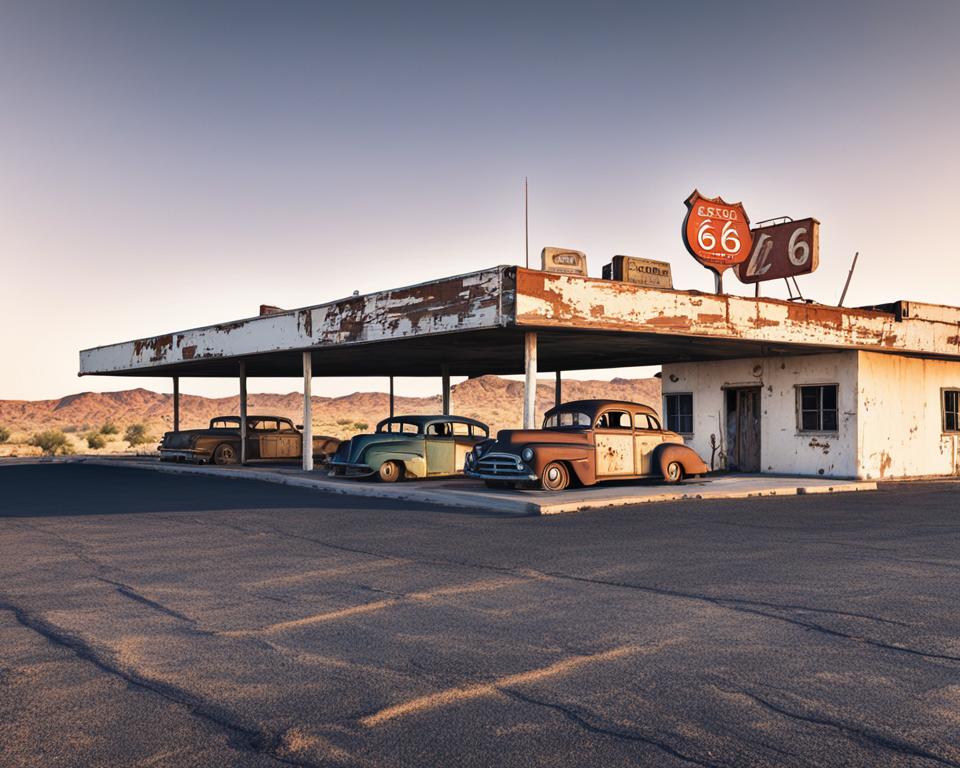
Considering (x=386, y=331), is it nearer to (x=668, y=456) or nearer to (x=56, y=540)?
(x=668, y=456)

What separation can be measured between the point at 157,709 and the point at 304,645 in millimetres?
1363

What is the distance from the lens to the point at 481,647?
5758 millimetres

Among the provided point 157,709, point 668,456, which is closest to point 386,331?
point 668,456

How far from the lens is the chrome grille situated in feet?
51.3

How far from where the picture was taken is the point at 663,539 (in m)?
10.6

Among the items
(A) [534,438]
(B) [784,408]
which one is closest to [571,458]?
(A) [534,438]

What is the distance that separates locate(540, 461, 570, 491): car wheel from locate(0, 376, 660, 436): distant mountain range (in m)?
91.6

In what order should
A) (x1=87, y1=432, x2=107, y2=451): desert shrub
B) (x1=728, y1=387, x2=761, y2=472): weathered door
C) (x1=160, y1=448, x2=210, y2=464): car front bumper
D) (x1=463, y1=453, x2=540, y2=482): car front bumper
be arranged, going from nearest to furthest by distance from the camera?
(x1=463, y1=453, x2=540, y2=482): car front bumper → (x1=728, y1=387, x2=761, y2=472): weathered door → (x1=160, y1=448, x2=210, y2=464): car front bumper → (x1=87, y1=432, x2=107, y2=451): desert shrub

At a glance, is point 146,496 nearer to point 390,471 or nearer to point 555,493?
point 390,471

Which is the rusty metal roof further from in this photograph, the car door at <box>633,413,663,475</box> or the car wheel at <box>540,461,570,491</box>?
the car wheel at <box>540,461,570,491</box>

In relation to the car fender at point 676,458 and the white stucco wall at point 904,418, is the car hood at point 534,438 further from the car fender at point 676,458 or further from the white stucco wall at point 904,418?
the white stucco wall at point 904,418

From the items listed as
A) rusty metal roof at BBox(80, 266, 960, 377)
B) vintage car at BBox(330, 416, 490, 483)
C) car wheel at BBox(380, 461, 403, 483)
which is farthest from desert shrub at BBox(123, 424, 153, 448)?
car wheel at BBox(380, 461, 403, 483)

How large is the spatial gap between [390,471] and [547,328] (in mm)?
5199

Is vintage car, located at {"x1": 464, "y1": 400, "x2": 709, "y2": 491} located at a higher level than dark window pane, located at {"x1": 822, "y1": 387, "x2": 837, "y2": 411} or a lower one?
lower
